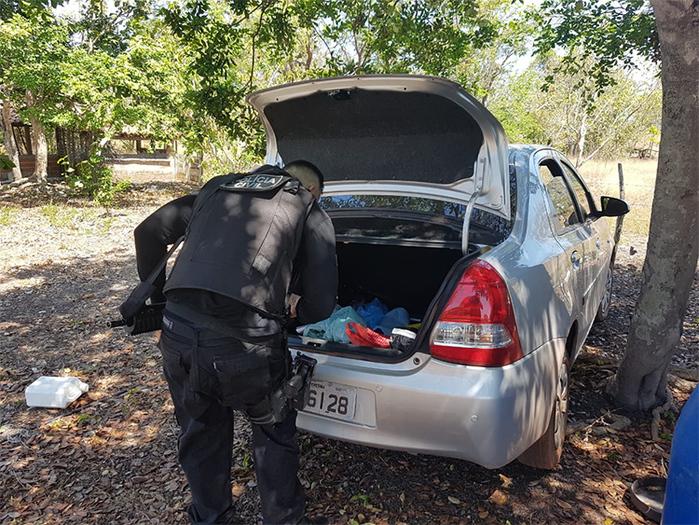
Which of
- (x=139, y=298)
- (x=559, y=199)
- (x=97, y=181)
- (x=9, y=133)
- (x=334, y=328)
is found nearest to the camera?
(x=139, y=298)

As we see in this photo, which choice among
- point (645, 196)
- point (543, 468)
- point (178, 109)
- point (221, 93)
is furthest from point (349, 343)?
point (645, 196)

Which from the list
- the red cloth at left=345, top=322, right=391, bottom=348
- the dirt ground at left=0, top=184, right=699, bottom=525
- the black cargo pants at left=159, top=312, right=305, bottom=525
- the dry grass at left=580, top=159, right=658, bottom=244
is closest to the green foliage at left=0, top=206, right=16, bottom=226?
the dirt ground at left=0, top=184, right=699, bottom=525

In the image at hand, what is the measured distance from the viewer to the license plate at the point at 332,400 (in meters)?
2.08

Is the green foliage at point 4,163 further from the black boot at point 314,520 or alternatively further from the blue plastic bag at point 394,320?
the black boot at point 314,520

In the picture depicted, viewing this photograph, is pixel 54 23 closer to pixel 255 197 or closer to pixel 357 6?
pixel 357 6

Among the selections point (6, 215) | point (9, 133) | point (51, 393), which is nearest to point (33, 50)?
point (6, 215)

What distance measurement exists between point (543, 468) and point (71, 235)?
9683 millimetres

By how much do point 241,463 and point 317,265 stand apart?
54.4 inches

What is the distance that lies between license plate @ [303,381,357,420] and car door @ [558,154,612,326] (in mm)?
1809

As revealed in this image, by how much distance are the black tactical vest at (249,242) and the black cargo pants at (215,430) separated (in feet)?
0.64

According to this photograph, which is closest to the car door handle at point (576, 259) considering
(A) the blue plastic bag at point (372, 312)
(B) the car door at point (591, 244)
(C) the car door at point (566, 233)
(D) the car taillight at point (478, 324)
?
(C) the car door at point (566, 233)

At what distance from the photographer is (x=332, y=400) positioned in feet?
6.98

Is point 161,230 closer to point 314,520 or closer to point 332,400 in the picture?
point 332,400

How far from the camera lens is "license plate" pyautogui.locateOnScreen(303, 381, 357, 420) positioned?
6.83 ft
